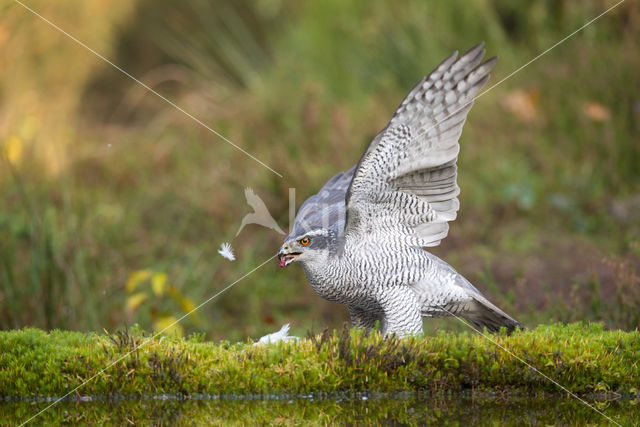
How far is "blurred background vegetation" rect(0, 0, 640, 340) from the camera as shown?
5676mm

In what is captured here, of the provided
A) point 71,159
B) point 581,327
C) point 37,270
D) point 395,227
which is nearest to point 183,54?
point 71,159

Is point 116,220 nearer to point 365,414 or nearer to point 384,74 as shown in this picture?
point 384,74

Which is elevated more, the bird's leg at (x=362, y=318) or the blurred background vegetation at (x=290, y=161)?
the blurred background vegetation at (x=290, y=161)

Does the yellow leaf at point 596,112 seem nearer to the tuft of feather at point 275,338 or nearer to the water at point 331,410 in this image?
the water at point 331,410

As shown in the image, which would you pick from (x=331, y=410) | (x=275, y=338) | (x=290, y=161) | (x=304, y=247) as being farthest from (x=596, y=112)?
(x=331, y=410)

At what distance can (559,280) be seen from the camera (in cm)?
607

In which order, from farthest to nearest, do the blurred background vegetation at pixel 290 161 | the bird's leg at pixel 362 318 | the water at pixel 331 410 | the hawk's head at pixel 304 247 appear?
the blurred background vegetation at pixel 290 161 < the bird's leg at pixel 362 318 < the hawk's head at pixel 304 247 < the water at pixel 331 410

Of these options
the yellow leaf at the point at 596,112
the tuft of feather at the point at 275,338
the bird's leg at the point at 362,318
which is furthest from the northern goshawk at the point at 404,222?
the yellow leaf at the point at 596,112

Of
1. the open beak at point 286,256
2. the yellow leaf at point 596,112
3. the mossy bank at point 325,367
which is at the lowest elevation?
the mossy bank at point 325,367

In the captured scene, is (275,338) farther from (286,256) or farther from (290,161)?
(290,161)

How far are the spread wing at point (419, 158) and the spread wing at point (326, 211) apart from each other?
176mm

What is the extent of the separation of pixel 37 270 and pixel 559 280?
3.95 metres

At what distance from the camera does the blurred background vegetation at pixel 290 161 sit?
5676 mm

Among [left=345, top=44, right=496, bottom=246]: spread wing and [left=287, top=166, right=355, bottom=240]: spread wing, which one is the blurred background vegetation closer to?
[left=287, top=166, right=355, bottom=240]: spread wing
